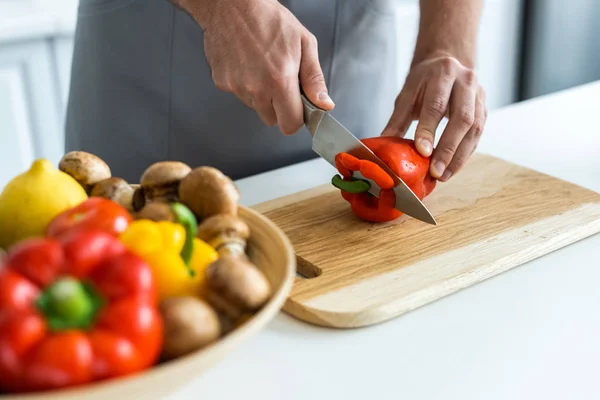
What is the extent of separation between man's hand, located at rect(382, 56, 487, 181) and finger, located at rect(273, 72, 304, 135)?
0.61 feet

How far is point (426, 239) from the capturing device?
0.99 metres

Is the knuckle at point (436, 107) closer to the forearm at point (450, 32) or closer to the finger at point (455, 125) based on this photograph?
the finger at point (455, 125)

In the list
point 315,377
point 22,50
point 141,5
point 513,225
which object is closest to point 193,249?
point 315,377

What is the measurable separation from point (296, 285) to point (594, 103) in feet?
3.43

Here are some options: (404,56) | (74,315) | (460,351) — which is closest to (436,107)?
(460,351)

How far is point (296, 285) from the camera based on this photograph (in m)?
0.86

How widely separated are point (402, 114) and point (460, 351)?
569mm

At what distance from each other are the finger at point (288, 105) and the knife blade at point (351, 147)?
0.05 feet

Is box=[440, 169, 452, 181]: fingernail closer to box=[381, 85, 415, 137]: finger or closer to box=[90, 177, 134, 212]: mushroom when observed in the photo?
box=[381, 85, 415, 137]: finger

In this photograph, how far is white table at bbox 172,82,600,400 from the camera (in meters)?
0.69

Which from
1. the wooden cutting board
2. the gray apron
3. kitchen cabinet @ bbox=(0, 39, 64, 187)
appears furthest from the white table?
kitchen cabinet @ bbox=(0, 39, 64, 187)

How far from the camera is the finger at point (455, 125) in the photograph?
3.61ft

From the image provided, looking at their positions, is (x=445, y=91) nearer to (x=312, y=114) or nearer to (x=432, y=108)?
(x=432, y=108)

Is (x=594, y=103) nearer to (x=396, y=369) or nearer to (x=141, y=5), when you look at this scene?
(x=141, y=5)
